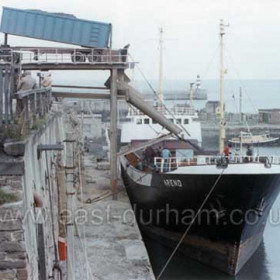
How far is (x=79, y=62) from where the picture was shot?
69.9 feet

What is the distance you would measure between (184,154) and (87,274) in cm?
1055

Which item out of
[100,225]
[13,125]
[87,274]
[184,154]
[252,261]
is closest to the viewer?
[13,125]

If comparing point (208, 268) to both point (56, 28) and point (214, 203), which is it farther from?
point (56, 28)

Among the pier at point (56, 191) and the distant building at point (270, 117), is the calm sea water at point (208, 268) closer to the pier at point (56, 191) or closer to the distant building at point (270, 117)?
the pier at point (56, 191)

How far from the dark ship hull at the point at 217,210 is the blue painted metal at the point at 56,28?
20.1ft

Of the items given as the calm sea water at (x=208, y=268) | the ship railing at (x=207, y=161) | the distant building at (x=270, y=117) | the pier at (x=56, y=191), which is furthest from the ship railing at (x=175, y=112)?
the distant building at (x=270, y=117)

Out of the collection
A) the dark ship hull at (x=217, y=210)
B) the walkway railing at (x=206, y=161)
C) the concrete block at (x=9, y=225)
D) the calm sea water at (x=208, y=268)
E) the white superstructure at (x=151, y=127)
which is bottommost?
the calm sea water at (x=208, y=268)

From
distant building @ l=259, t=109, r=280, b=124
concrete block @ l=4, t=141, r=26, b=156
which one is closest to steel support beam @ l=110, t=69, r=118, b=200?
concrete block @ l=4, t=141, r=26, b=156

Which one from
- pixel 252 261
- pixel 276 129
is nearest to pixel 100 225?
pixel 252 261

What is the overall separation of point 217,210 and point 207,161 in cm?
184

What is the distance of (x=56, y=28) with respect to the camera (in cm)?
2223

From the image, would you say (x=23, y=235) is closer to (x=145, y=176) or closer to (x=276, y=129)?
(x=145, y=176)

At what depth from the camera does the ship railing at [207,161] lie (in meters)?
18.0

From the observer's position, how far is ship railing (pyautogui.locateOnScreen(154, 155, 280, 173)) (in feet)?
58.9
